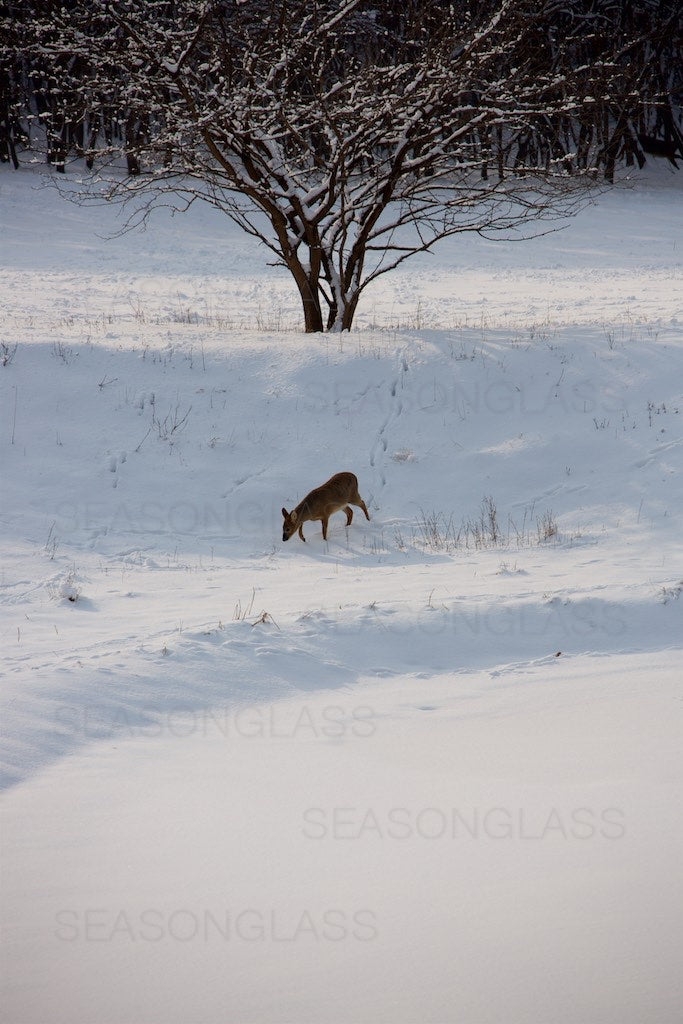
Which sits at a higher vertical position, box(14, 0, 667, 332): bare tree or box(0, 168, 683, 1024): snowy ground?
box(14, 0, 667, 332): bare tree

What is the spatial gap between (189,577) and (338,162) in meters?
8.59

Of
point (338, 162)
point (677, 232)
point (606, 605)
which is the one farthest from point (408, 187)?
point (677, 232)

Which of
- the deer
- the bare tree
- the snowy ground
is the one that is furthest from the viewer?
the bare tree

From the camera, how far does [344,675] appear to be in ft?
21.8

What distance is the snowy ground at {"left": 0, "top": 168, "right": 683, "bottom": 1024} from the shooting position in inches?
139

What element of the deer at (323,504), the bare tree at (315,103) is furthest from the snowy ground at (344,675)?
the bare tree at (315,103)

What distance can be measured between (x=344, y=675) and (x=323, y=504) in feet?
15.5

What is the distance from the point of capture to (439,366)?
47.4ft

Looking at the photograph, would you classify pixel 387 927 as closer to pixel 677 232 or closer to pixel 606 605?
pixel 606 605

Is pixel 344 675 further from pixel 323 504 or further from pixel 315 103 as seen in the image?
pixel 315 103

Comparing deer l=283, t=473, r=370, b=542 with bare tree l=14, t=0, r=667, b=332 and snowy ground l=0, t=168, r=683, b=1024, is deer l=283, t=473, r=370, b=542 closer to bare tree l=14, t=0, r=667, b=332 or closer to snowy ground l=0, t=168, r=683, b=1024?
snowy ground l=0, t=168, r=683, b=1024

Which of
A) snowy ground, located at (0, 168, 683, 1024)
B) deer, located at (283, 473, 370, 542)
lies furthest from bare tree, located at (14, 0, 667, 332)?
deer, located at (283, 473, 370, 542)

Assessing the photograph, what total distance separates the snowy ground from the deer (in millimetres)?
355

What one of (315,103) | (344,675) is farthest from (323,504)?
(315,103)
